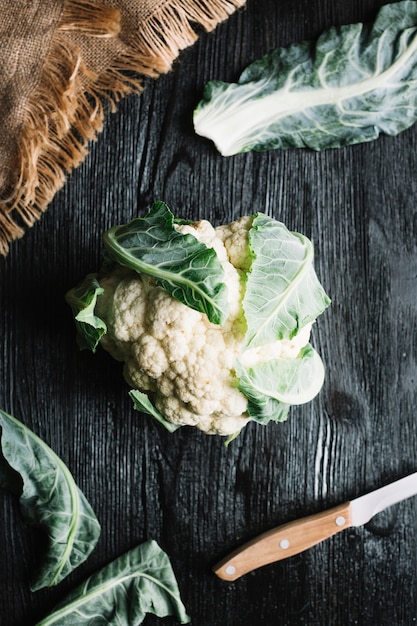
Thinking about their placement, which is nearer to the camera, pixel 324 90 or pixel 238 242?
pixel 238 242

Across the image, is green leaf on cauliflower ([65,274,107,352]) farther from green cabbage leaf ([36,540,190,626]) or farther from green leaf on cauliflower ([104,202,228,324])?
green cabbage leaf ([36,540,190,626])

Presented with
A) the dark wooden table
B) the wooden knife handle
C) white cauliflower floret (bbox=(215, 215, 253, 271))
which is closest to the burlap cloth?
the dark wooden table

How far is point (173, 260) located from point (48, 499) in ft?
1.67

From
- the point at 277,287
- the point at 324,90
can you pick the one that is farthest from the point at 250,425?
the point at 324,90

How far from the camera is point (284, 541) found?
4.06 feet

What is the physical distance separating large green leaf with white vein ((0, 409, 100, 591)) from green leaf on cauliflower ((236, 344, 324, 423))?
1.25ft

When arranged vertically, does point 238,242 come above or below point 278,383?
above

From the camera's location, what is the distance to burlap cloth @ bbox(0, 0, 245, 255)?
116 centimetres

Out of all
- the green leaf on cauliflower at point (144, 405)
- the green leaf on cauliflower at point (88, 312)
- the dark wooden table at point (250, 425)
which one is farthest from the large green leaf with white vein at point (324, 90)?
the green leaf on cauliflower at point (144, 405)

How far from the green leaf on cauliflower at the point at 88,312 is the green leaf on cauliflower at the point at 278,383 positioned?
0.22 meters

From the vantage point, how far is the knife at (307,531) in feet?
4.06

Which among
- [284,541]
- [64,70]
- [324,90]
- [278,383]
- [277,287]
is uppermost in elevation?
[64,70]

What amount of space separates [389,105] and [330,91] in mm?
108

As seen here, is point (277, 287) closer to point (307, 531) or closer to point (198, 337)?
point (198, 337)
